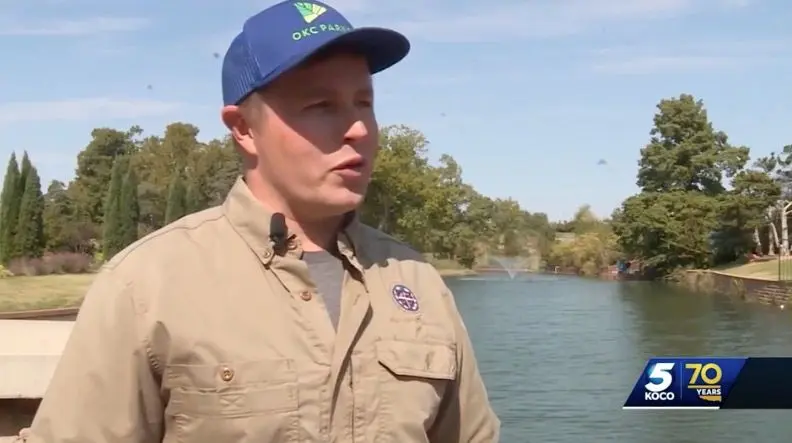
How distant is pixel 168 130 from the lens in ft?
107

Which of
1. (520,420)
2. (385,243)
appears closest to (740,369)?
(520,420)

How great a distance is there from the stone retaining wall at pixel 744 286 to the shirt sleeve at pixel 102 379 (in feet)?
82.2

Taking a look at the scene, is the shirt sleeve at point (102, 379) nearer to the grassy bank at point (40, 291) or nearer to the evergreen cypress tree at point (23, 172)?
the grassy bank at point (40, 291)

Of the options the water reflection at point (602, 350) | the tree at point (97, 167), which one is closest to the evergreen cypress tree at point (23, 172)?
the tree at point (97, 167)

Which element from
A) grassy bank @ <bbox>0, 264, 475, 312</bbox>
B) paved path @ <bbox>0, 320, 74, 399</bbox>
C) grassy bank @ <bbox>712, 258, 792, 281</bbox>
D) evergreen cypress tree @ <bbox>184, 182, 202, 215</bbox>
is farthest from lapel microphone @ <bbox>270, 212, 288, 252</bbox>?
grassy bank @ <bbox>712, 258, 792, 281</bbox>

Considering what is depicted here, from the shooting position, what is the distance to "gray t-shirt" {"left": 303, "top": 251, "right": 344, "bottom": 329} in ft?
3.59

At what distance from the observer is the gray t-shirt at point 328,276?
3.59 ft

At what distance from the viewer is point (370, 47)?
1.12m

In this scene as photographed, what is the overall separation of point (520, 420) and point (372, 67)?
10.9 m

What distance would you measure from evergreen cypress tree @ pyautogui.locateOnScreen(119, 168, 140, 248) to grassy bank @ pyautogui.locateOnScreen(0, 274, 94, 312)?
9.77ft

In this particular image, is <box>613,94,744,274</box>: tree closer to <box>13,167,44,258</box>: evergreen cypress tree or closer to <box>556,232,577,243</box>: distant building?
<box>556,232,577,243</box>: distant building

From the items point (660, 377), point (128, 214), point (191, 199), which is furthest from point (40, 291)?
point (660, 377)

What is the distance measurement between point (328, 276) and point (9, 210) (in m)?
22.9

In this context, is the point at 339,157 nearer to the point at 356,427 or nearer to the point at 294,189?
the point at 294,189
